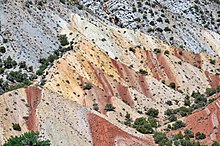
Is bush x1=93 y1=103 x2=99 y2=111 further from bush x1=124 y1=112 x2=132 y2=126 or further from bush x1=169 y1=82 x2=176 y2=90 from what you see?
bush x1=169 y1=82 x2=176 y2=90

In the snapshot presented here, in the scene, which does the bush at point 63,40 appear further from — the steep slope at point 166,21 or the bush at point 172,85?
the steep slope at point 166,21

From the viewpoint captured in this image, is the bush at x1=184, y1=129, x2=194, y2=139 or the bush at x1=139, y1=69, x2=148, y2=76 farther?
the bush at x1=139, y1=69, x2=148, y2=76

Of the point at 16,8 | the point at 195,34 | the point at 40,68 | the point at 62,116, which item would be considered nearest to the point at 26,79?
the point at 40,68

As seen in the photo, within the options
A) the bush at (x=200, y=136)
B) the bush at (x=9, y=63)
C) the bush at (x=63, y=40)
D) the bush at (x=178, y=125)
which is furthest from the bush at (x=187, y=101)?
the bush at (x=9, y=63)

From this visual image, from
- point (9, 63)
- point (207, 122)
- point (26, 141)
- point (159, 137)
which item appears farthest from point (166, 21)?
point (26, 141)

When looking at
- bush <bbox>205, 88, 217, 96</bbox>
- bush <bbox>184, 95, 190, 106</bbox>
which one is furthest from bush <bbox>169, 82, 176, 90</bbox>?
bush <bbox>205, 88, 217, 96</bbox>
